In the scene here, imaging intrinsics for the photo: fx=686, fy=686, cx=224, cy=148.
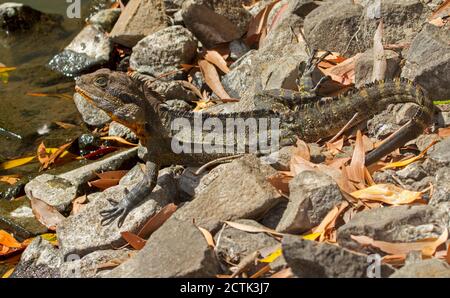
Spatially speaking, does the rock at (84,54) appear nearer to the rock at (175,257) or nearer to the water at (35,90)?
the water at (35,90)

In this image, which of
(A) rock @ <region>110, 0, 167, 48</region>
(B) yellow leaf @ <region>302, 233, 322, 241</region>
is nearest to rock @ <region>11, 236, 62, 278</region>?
(B) yellow leaf @ <region>302, 233, 322, 241</region>

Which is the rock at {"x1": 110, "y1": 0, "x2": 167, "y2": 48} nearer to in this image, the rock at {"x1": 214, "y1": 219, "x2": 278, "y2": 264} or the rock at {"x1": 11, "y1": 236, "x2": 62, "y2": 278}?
the rock at {"x1": 11, "y1": 236, "x2": 62, "y2": 278}

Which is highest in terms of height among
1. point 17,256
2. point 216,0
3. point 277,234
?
point 216,0

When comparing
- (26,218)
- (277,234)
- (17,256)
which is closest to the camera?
(277,234)

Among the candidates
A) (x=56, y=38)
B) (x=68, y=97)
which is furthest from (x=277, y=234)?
(x=56, y=38)

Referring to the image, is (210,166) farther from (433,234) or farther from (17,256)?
(433,234)

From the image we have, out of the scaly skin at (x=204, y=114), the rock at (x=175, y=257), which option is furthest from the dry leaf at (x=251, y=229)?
the scaly skin at (x=204, y=114)

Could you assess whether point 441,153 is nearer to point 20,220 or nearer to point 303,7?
point 303,7
